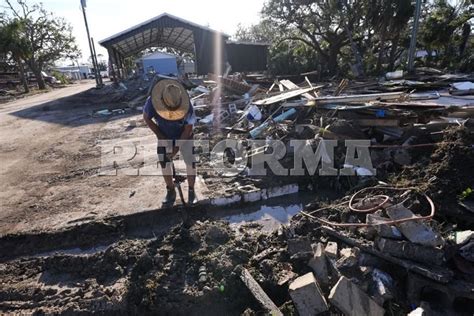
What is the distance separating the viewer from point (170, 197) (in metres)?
4.81

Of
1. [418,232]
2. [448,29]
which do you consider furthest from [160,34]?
[418,232]

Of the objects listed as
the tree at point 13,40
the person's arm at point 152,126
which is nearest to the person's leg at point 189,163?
the person's arm at point 152,126

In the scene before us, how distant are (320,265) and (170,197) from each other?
8.63 feet

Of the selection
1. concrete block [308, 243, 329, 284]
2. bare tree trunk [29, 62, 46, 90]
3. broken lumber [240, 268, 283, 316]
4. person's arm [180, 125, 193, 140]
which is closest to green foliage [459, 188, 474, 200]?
concrete block [308, 243, 329, 284]

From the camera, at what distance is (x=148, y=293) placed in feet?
9.69

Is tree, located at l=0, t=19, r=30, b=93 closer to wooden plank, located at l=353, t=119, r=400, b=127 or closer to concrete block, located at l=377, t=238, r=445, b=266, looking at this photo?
wooden plank, located at l=353, t=119, r=400, b=127

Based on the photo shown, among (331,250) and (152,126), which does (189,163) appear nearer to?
(152,126)

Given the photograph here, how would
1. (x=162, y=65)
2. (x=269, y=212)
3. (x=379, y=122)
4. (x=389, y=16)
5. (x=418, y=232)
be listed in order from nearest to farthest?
(x=418, y=232)
(x=269, y=212)
(x=379, y=122)
(x=389, y=16)
(x=162, y=65)

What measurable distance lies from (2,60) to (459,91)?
3880 cm

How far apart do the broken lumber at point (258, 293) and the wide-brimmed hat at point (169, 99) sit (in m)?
2.48

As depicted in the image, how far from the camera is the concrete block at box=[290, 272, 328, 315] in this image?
8.66 ft

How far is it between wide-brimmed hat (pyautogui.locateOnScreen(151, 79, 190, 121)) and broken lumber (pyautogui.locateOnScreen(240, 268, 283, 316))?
248 cm

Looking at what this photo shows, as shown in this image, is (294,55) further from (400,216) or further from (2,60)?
(2,60)

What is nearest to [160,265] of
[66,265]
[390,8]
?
[66,265]
